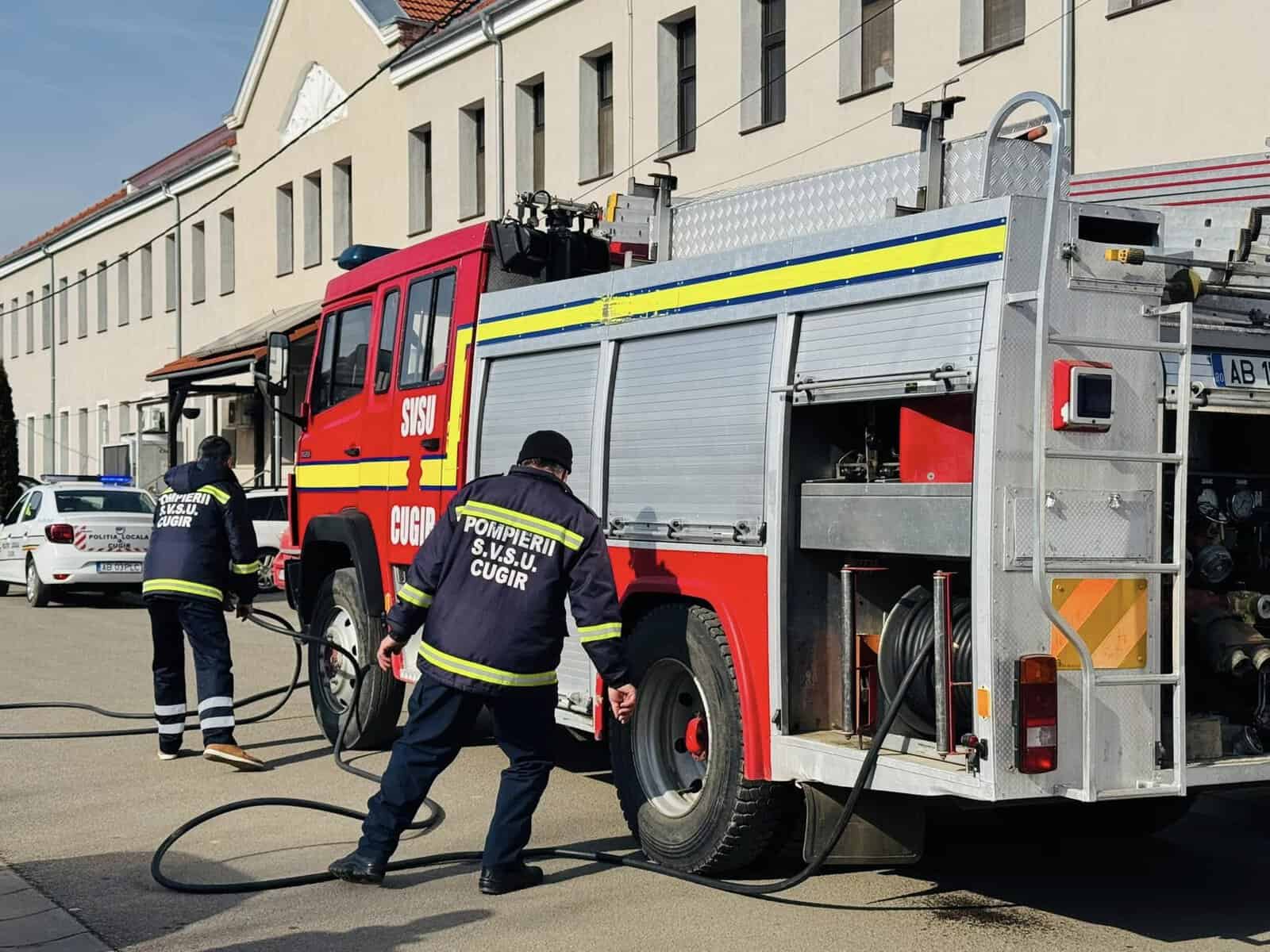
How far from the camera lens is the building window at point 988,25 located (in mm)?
15875

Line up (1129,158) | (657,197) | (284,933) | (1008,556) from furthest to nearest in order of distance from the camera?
(1129,158)
(657,197)
(284,933)
(1008,556)

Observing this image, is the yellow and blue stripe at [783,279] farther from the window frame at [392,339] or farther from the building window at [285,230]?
the building window at [285,230]

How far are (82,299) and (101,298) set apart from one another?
1831mm

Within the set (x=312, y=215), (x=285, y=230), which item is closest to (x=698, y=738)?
(x=312, y=215)

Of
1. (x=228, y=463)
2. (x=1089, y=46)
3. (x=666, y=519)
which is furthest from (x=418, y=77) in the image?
(x=666, y=519)

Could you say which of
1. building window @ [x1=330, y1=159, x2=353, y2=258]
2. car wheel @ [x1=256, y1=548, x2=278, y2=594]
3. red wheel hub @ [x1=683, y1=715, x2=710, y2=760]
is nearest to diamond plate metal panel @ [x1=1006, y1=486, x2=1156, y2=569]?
red wheel hub @ [x1=683, y1=715, x2=710, y2=760]

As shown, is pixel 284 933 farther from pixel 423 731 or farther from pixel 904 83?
pixel 904 83

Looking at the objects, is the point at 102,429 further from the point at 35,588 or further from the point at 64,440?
the point at 35,588

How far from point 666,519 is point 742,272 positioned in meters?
1.05

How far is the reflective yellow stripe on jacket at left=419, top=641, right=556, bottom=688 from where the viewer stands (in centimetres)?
624

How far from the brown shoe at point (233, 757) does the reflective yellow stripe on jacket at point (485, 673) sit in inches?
125

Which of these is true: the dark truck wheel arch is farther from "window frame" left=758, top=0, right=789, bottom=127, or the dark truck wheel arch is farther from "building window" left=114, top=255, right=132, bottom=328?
"building window" left=114, top=255, right=132, bottom=328

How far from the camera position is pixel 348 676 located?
376 inches

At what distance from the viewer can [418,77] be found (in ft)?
88.7
